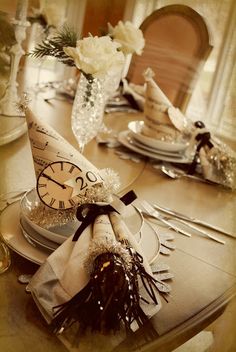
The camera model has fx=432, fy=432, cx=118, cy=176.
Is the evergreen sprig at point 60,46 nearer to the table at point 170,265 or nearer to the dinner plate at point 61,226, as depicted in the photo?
the table at point 170,265

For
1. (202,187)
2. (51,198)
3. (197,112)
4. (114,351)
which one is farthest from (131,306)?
(197,112)

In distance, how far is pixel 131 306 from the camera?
1.53 ft

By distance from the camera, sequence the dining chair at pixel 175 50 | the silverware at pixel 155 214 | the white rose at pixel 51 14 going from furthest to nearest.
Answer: the dining chair at pixel 175 50 < the white rose at pixel 51 14 < the silverware at pixel 155 214

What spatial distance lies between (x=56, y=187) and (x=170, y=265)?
0.21 m

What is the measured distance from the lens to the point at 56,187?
0.58 m

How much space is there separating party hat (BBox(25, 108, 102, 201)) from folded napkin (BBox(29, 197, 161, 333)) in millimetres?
89

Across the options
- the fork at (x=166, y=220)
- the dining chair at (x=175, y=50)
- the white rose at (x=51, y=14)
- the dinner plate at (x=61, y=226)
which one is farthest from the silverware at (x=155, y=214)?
the dining chair at (x=175, y=50)

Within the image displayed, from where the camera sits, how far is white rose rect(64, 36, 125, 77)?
0.77m

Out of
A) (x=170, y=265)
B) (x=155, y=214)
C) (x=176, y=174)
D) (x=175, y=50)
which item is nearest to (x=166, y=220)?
(x=155, y=214)

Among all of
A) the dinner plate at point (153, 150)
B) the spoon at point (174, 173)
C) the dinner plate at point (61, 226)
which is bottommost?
the spoon at point (174, 173)

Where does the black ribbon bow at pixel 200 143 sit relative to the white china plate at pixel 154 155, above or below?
above

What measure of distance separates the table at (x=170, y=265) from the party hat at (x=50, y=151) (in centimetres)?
6

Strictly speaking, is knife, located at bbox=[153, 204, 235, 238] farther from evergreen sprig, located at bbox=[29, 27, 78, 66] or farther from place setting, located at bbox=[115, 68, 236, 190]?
evergreen sprig, located at bbox=[29, 27, 78, 66]

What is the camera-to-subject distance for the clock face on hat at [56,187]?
0.58 m
